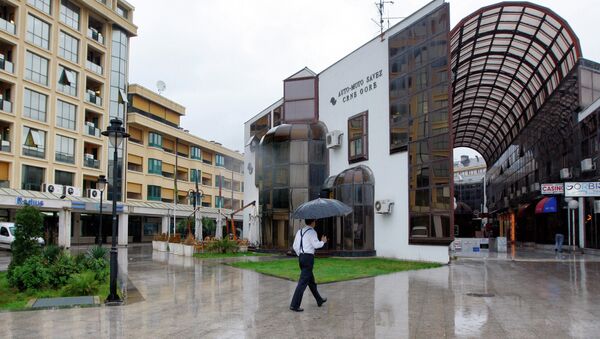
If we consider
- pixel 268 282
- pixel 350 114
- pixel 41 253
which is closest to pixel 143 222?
pixel 350 114

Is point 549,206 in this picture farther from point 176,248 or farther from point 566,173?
point 176,248

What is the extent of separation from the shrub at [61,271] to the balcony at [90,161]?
101 feet

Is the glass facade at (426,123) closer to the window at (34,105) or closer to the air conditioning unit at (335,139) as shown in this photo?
the air conditioning unit at (335,139)

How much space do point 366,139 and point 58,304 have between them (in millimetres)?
17119

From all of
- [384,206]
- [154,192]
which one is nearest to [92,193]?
[154,192]

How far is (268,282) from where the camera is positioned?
46.6 ft

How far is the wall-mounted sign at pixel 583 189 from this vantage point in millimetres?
23016

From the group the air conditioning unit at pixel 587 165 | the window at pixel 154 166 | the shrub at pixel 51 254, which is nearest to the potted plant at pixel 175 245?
the shrub at pixel 51 254

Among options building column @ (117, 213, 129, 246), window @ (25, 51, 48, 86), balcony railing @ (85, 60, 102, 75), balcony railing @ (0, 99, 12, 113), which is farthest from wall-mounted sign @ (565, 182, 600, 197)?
balcony railing @ (85, 60, 102, 75)

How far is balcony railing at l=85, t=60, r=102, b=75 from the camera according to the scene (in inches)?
1708

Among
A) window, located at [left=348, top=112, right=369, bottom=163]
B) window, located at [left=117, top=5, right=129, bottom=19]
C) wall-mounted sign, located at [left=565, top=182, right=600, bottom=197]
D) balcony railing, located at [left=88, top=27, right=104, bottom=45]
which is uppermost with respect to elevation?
window, located at [left=117, top=5, right=129, bottom=19]

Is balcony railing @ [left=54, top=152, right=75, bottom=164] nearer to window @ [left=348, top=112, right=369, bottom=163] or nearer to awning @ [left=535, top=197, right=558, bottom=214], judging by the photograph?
window @ [left=348, top=112, right=369, bottom=163]

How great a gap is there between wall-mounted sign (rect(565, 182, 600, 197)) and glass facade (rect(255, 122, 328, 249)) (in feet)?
39.4

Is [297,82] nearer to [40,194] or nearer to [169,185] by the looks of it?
[40,194]
